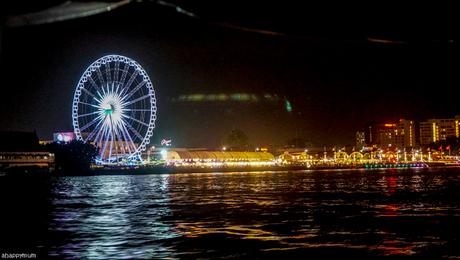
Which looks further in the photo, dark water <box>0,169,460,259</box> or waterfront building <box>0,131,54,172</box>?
waterfront building <box>0,131,54,172</box>

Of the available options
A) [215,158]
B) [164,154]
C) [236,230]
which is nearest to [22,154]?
[164,154]

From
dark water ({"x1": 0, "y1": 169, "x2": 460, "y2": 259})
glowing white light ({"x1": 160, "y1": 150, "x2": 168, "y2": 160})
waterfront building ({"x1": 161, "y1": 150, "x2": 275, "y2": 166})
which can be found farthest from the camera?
waterfront building ({"x1": 161, "y1": 150, "x2": 275, "y2": 166})

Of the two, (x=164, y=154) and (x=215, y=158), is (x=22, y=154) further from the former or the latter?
(x=215, y=158)

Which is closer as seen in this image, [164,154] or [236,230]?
[236,230]

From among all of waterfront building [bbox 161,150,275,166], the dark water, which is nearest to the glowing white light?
waterfront building [bbox 161,150,275,166]

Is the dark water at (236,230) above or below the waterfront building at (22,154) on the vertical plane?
below

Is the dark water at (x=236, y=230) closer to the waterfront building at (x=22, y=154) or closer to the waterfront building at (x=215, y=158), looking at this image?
the waterfront building at (x=22, y=154)

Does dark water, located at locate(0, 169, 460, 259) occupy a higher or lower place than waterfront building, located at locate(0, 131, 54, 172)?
lower

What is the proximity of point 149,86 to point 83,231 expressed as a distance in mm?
50944

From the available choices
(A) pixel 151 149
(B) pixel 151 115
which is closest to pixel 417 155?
(A) pixel 151 149

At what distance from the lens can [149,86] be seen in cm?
6644

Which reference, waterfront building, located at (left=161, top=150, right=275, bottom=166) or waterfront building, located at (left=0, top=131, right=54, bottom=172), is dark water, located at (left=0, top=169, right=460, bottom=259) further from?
waterfront building, located at (left=161, top=150, right=275, bottom=166)

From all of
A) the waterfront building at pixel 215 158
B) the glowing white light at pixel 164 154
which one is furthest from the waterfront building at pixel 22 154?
the glowing white light at pixel 164 154

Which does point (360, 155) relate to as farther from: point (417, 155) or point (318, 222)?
point (318, 222)
